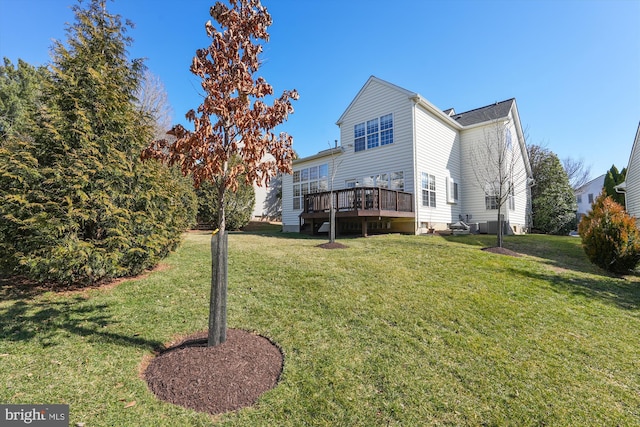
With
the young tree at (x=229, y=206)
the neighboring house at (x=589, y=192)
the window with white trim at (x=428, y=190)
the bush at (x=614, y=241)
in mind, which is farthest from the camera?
the neighboring house at (x=589, y=192)

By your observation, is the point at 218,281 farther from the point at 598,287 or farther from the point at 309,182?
the point at 309,182

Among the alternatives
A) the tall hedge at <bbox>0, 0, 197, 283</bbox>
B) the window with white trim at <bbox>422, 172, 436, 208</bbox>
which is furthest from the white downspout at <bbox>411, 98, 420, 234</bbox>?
the tall hedge at <bbox>0, 0, 197, 283</bbox>

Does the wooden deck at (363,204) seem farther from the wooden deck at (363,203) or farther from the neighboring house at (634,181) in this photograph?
the neighboring house at (634,181)

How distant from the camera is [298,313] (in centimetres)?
432

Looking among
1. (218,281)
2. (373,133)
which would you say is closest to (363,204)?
(373,133)

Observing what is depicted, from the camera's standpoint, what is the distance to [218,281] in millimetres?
3223

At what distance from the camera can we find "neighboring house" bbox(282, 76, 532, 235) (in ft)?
40.5

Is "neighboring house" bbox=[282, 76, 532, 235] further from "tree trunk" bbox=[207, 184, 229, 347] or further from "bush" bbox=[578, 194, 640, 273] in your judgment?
"tree trunk" bbox=[207, 184, 229, 347]

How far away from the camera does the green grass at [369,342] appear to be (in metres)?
2.49

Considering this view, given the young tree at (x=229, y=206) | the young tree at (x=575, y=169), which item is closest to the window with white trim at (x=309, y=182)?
the young tree at (x=229, y=206)

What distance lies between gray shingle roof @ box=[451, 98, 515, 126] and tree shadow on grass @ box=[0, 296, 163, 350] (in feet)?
60.0

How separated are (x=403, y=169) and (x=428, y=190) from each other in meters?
1.75

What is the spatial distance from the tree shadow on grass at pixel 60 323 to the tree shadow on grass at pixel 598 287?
294 inches

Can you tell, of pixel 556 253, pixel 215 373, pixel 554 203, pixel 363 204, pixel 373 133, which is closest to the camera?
pixel 215 373
